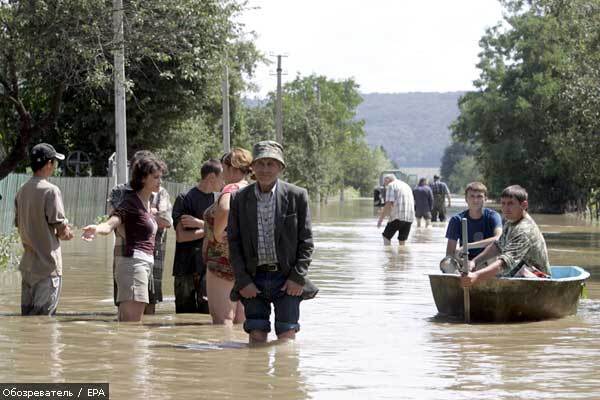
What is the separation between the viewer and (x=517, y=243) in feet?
43.3

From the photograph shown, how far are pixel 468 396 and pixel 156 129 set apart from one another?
3295cm

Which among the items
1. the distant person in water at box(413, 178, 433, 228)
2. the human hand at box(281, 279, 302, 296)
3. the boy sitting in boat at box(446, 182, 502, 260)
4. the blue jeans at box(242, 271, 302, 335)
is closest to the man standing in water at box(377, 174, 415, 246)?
the distant person in water at box(413, 178, 433, 228)

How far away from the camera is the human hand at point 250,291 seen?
1007 cm

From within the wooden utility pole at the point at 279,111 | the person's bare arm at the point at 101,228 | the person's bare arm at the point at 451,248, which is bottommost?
the person's bare arm at the point at 451,248

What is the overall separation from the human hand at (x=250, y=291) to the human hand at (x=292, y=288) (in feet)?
0.77

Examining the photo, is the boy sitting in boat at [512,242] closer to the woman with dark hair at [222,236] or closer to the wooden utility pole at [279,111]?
the woman with dark hair at [222,236]

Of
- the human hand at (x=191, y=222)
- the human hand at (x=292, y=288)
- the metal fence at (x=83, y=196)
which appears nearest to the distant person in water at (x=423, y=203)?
the metal fence at (x=83, y=196)

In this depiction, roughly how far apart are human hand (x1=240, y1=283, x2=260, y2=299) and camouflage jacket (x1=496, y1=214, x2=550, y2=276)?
3855mm

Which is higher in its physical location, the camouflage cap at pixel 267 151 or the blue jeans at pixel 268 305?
the camouflage cap at pixel 267 151

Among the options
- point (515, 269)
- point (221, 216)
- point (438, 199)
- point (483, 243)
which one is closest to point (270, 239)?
point (221, 216)

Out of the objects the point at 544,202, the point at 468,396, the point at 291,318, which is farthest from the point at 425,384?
the point at 544,202

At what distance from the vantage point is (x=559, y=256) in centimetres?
2697

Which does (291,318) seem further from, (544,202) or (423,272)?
(544,202)

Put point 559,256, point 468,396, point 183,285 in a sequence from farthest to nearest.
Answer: point 559,256
point 183,285
point 468,396
